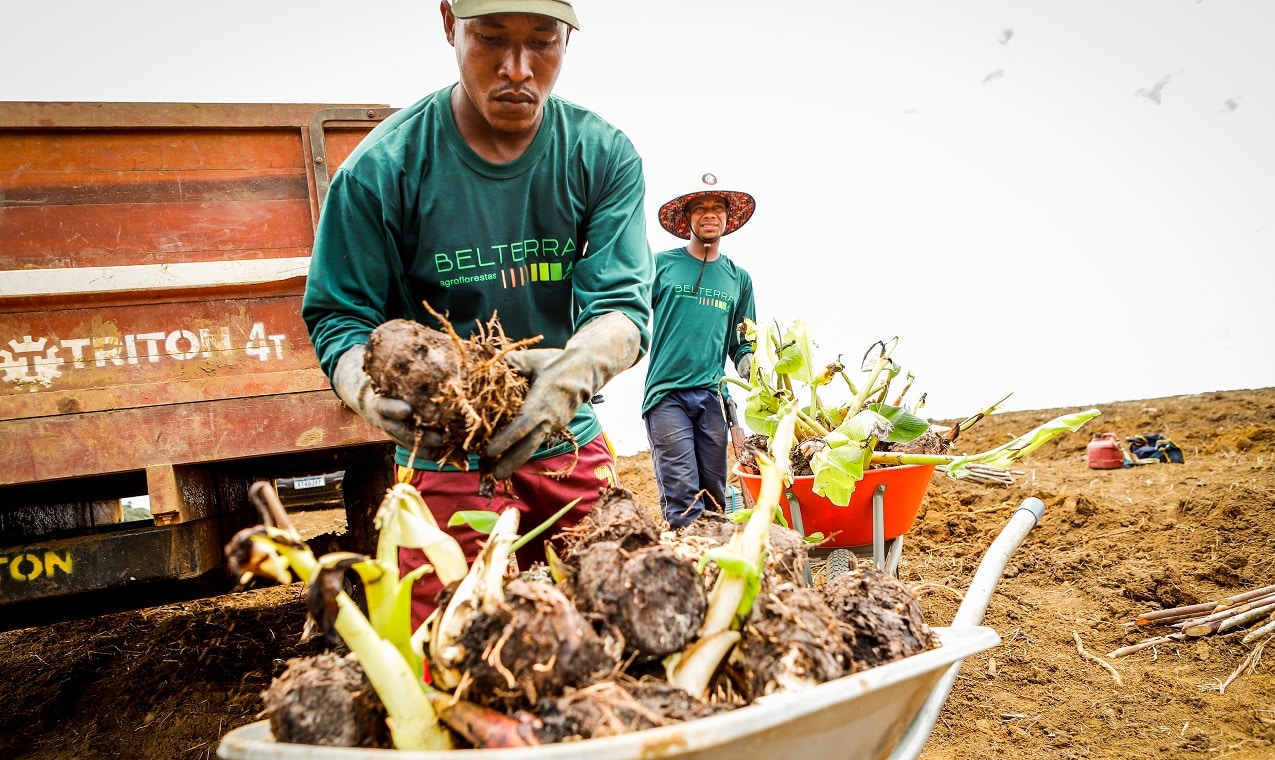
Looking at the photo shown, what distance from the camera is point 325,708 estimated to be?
0.98m

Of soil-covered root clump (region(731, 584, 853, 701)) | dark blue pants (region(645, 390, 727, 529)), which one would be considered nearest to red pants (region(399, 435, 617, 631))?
soil-covered root clump (region(731, 584, 853, 701))

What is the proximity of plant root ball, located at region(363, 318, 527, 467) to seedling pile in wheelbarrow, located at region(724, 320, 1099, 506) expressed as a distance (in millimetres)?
1310

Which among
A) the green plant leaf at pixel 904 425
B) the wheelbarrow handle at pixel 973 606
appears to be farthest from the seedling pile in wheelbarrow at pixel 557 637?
the green plant leaf at pixel 904 425

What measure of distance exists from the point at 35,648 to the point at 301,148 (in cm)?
313

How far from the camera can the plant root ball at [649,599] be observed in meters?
1.03

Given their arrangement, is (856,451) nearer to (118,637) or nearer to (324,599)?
(324,599)

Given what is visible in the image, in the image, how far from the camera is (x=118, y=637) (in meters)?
3.92

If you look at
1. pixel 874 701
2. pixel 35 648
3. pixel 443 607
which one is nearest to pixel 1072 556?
pixel 874 701

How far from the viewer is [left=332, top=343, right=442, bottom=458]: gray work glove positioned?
1.34 m

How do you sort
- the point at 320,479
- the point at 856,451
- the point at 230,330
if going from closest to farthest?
1. the point at 856,451
2. the point at 230,330
3. the point at 320,479

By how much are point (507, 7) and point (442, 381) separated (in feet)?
2.67

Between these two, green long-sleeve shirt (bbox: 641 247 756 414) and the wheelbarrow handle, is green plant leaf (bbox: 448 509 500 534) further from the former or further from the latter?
green long-sleeve shirt (bbox: 641 247 756 414)

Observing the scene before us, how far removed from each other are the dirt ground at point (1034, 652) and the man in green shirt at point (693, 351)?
51.6 inches

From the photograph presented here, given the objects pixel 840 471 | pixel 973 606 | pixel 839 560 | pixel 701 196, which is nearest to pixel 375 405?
pixel 973 606
